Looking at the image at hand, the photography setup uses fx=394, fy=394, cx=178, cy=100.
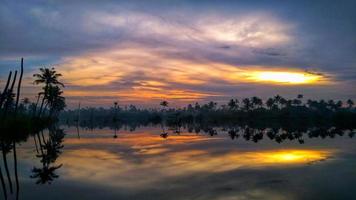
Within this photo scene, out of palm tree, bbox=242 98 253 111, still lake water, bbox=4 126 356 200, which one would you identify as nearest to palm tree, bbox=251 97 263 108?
palm tree, bbox=242 98 253 111

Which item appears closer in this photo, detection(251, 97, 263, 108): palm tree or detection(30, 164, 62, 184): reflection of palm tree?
detection(30, 164, 62, 184): reflection of palm tree

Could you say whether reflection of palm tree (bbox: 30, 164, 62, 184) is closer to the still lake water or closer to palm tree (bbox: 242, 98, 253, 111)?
the still lake water

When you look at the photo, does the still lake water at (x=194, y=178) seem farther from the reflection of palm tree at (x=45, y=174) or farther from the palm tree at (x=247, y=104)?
the palm tree at (x=247, y=104)

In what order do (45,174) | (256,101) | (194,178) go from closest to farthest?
1. (194,178)
2. (45,174)
3. (256,101)

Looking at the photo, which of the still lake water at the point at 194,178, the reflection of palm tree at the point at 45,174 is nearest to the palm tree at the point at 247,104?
the still lake water at the point at 194,178

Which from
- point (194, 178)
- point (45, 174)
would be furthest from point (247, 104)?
point (194, 178)

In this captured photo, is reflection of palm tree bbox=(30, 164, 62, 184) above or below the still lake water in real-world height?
below

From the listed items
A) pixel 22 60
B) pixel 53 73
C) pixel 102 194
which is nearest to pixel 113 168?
pixel 102 194

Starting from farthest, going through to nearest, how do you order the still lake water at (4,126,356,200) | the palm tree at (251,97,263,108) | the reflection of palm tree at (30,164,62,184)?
the palm tree at (251,97,263,108), the reflection of palm tree at (30,164,62,184), the still lake water at (4,126,356,200)

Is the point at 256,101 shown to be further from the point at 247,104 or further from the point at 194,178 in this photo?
the point at 194,178

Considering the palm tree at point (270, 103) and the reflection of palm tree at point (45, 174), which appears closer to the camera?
the reflection of palm tree at point (45, 174)

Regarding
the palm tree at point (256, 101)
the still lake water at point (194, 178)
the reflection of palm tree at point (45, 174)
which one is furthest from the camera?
the palm tree at point (256, 101)

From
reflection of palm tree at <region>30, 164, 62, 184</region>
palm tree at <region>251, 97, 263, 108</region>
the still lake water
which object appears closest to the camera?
the still lake water

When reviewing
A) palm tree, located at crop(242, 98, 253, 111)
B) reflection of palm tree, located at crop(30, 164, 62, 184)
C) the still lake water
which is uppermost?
palm tree, located at crop(242, 98, 253, 111)
